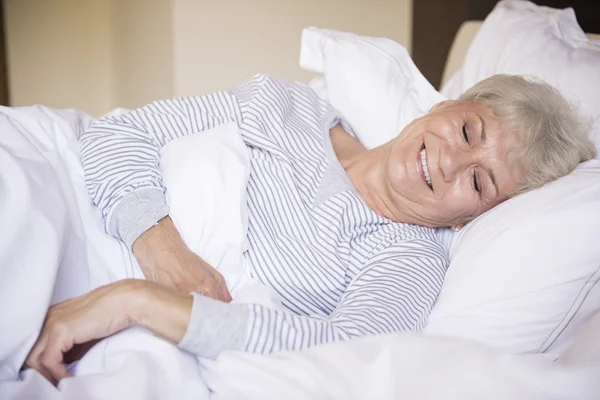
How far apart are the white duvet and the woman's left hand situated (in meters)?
0.02

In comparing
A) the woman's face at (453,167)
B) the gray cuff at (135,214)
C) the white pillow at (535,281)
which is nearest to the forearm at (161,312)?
the gray cuff at (135,214)

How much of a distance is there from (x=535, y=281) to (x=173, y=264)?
626 mm

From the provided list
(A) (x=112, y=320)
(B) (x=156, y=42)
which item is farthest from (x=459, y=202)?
(B) (x=156, y=42)

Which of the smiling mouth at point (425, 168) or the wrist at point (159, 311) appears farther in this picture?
the smiling mouth at point (425, 168)

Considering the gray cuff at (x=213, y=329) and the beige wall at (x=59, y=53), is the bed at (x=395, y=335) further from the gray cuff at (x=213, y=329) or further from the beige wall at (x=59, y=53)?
the beige wall at (x=59, y=53)

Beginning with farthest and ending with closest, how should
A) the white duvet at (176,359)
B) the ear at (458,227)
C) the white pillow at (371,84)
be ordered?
1. the white pillow at (371,84)
2. the ear at (458,227)
3. the white duvet at (176,359)

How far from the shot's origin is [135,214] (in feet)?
3.70

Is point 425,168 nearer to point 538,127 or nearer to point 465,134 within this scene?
point 465,134

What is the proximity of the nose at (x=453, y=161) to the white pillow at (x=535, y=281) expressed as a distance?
0.16 m

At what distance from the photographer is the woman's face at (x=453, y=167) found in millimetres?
1231

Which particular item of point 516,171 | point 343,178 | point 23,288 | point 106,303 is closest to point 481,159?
point 516,171

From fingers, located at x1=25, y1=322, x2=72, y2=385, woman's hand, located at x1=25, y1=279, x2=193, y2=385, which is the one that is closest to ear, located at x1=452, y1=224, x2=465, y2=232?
woman's hand, located at x1=25, y1=279, x2=193, y2=385

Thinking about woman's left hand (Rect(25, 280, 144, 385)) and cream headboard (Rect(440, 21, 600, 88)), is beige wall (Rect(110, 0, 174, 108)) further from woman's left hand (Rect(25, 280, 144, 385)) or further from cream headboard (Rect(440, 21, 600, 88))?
woman's left hand (Rect(25, 280, 144, 385))

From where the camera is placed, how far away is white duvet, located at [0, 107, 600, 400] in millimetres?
827
